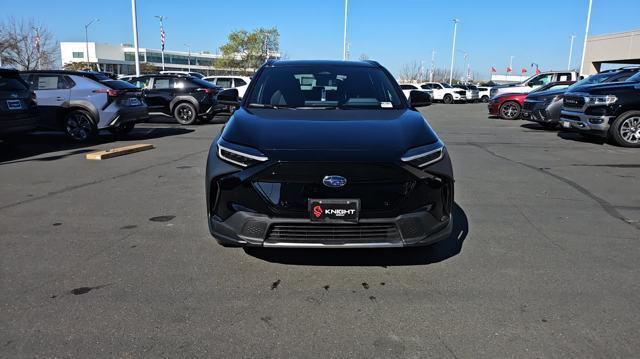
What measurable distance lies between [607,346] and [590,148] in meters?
9.26

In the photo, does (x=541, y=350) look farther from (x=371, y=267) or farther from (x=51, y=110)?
(x=51, y=110)

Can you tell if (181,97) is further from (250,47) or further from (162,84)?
(250,47)

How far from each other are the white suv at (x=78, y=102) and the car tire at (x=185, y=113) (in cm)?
484

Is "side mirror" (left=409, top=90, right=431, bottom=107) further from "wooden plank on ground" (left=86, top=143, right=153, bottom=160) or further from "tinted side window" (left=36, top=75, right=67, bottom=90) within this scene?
"tinted side window" (left=36, top=75, right=67, bottom=90)

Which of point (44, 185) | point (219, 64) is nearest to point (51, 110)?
point (44, 185)

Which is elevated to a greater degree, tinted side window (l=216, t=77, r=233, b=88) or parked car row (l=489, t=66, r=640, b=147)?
tinted side window (l=216, t=77, r=233, b=88)

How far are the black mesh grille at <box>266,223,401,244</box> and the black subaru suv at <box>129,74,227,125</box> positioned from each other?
13094 millimetres

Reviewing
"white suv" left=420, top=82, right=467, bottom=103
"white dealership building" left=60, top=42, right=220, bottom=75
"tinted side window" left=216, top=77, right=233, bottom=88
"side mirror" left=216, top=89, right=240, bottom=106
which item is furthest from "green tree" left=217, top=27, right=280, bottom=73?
"side mirror" left=216, top=89, right=240, bottom=106

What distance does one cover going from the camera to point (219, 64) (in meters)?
83.0

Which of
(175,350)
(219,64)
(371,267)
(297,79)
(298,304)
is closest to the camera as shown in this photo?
(175,350)

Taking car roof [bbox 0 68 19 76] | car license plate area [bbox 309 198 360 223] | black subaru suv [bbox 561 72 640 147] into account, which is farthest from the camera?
black subaru suv [bbox 561 72 640 147]

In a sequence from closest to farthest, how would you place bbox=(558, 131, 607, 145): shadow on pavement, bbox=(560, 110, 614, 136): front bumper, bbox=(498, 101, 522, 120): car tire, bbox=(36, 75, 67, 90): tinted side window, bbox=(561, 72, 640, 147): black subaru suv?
bbox=(561, 72, 640, 147): black subaru suv < bbox=(560, 110, 614, 136): front bumper < bbox=(36, 75, 67, 90): tinted side window < bbox=(558, 131, 607, 145): shadow on pavement < bbox=(498, 101, 522, 120): car tire

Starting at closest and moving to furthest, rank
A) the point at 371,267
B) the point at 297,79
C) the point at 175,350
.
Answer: the point at 175,350, the point at 371,267, the point at 297,79

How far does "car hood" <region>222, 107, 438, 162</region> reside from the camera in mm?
3223
